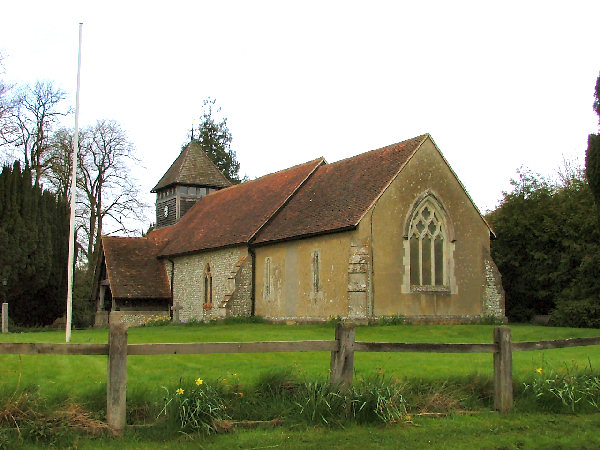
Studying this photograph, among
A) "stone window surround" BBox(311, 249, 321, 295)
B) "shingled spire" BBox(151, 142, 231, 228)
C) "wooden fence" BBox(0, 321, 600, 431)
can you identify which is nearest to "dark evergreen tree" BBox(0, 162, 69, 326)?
"shingled spire" BBox(151, 142, 231, 228)

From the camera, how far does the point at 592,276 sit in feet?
89.7

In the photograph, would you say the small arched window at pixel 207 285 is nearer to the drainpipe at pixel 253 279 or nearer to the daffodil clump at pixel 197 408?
the drainpipe at pixel 253 279

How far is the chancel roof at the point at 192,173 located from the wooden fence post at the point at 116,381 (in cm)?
3494

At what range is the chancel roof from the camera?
4275 centimetres

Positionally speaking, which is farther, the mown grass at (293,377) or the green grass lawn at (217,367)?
the green grass lawn at (217,367)

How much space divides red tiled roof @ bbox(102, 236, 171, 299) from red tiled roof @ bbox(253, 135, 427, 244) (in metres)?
8.63

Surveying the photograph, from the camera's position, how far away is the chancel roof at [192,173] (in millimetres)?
42750

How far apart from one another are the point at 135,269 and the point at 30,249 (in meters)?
5.43

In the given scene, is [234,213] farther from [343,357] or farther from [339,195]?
[343,357]

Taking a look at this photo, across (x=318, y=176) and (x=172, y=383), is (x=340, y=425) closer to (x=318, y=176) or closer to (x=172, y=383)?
(x=172, y=383)

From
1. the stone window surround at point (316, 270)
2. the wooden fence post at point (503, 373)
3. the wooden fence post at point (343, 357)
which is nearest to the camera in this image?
the wooden fence post at point (343, 357)

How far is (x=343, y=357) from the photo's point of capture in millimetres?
8625

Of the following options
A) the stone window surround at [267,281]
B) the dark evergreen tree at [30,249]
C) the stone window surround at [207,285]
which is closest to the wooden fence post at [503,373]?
the stone window surround at [267,281]

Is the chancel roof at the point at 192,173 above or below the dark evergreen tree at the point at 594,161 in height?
above
